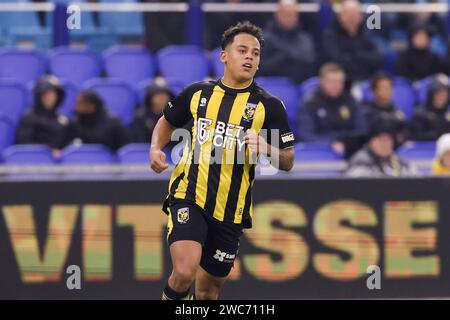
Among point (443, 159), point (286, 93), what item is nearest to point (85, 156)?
point (286, 93)

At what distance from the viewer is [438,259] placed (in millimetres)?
11188

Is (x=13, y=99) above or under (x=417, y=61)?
under

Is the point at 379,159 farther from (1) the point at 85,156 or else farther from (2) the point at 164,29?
(2) the point at 164,29

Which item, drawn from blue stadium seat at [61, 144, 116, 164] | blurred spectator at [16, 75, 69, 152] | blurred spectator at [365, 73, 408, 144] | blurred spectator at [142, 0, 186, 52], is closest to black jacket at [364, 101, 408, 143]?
blurred spectator at [365, 73, 408, 144]

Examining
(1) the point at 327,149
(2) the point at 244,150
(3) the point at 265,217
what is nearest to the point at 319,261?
(3) the point at 265,217

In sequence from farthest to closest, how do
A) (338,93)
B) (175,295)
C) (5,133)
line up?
(338,93)
(5,133)
(175,295)

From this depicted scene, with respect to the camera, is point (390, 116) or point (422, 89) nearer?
point (390, 116)

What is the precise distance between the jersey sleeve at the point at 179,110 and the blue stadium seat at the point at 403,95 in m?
5.75

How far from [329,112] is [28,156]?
3427 millimetres

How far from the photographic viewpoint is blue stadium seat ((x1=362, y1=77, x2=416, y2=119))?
13.9 metres

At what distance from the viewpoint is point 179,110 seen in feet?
27.8

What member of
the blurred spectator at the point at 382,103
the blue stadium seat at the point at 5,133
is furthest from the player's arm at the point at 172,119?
the blurred spectator at the point at 382,103

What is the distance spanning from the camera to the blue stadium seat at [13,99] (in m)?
13.2

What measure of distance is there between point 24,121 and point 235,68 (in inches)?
199
